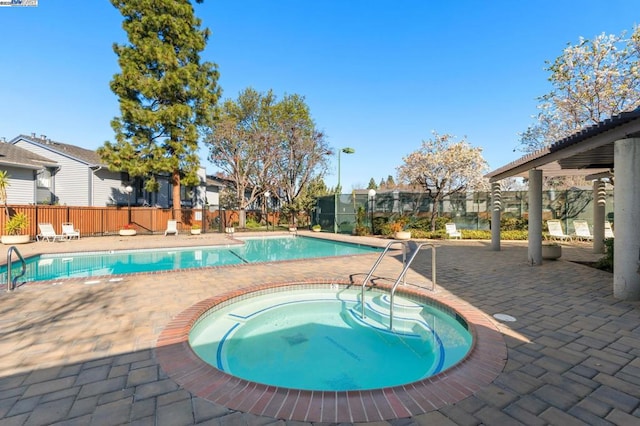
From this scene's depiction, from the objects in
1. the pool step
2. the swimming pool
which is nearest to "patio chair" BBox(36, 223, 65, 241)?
the swimming pool

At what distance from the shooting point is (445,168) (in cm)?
1698

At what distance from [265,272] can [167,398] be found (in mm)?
4839

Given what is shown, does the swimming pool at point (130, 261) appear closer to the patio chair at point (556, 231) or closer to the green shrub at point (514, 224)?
the patio chair at point (556, 231)

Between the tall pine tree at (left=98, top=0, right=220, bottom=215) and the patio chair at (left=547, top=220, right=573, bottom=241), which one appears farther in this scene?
the tall pine tree at (left=98, top=0, right=220, bottom=215)

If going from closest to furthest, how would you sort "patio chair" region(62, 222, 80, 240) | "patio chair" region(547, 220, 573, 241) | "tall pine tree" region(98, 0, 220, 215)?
"patio chair" region(547, 220, 573, 241)
"patio chair" region(62, 222, 80, 240)
"tall pine tree" region(98, 0, 220, 215)

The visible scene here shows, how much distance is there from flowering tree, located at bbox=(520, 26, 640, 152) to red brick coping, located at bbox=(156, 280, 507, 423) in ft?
52.8

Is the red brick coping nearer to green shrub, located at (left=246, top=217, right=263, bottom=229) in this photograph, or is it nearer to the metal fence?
the metal fence

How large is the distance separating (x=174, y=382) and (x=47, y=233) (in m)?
15.8

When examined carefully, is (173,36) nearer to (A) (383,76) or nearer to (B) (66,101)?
(B) (66,101)

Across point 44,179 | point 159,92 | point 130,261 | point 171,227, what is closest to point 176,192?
point 171,227

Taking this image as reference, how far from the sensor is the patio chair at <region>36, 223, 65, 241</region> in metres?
13.4

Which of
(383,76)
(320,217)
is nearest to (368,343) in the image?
(383,76)

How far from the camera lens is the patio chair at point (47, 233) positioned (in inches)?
526

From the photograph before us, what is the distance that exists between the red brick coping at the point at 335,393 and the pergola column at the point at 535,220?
627 centimetres
